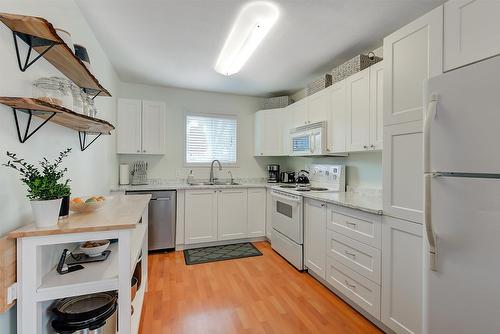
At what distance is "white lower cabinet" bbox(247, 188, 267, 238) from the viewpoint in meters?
3.83

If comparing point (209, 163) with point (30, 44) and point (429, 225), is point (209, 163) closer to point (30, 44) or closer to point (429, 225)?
point (30, 44)

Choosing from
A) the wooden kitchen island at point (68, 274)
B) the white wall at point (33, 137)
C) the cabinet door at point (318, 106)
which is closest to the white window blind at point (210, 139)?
the cabinet door at point (318, 106)

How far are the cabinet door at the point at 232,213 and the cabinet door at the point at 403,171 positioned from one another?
2306mm

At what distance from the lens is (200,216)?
356 cm

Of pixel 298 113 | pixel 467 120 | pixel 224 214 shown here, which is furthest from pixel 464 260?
pixel 224 214

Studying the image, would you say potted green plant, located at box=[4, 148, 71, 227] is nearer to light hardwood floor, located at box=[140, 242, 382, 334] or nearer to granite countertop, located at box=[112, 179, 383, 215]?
light hardwood floor, located at box=[140, 242, 382, 334]

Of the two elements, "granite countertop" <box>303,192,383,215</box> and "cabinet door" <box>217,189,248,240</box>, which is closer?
"granite countertop" <box>303,192,383,215</box>

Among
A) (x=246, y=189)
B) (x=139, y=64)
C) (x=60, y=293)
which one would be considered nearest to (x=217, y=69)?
(x=139, y=64)

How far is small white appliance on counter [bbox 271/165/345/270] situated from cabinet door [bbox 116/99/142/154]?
219 centimetres

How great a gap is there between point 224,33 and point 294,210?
212cm

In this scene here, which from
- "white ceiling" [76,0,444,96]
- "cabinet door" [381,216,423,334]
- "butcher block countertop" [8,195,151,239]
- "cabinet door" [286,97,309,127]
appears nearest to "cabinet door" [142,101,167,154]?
"white ceiling" [76,0,444,96]

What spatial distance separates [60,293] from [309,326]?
1.74 meters

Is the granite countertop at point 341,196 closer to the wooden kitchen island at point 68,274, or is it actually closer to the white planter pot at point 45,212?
the wooden kitchen island at point 68,274

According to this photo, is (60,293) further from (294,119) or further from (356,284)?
(294,119)
